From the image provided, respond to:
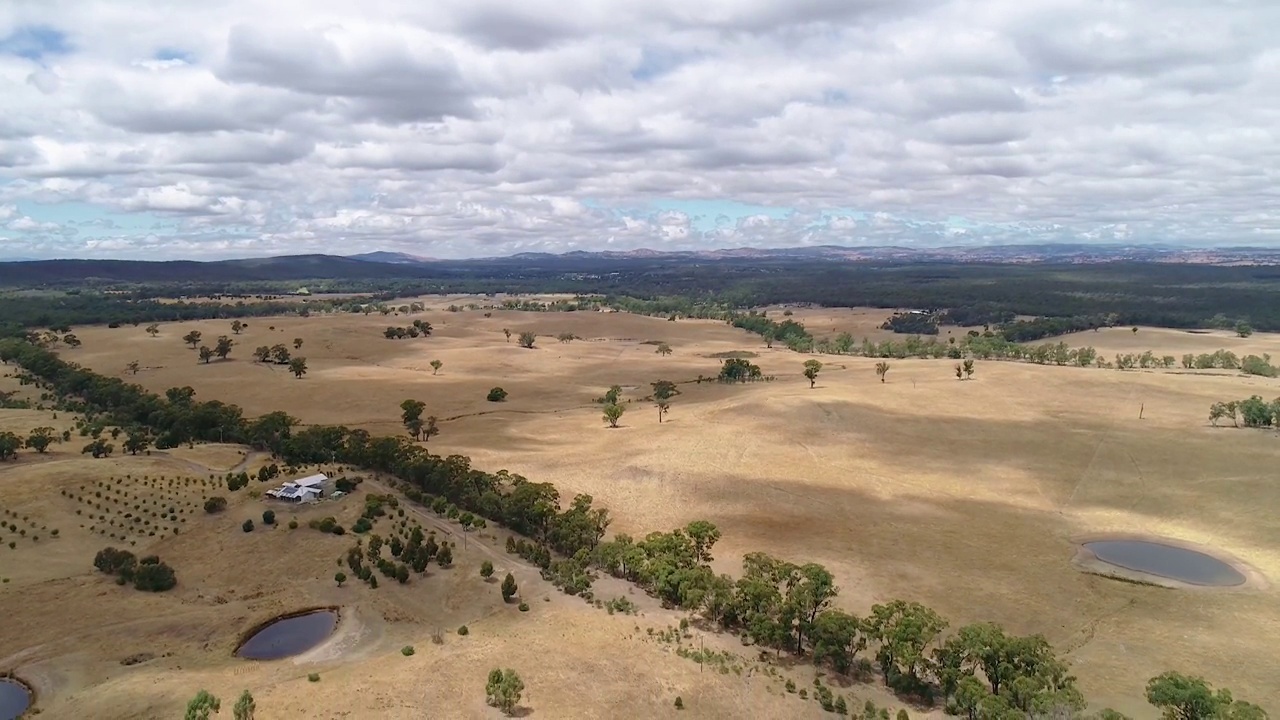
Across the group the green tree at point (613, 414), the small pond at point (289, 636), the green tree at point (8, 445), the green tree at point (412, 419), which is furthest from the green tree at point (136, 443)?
the green tree at point (613, 414)

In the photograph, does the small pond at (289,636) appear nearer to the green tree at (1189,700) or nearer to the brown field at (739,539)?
the brown field at (739,539)

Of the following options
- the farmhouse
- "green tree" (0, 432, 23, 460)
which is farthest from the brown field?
the farmhouse

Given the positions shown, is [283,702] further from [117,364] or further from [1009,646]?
[117,364]

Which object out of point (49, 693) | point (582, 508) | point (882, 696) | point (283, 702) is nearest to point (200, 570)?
point (49, 693)

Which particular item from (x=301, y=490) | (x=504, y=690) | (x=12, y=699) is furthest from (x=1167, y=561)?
(x=12, y=699)

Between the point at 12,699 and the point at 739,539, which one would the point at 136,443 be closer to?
the point at 12,699

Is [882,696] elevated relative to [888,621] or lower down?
lower down
